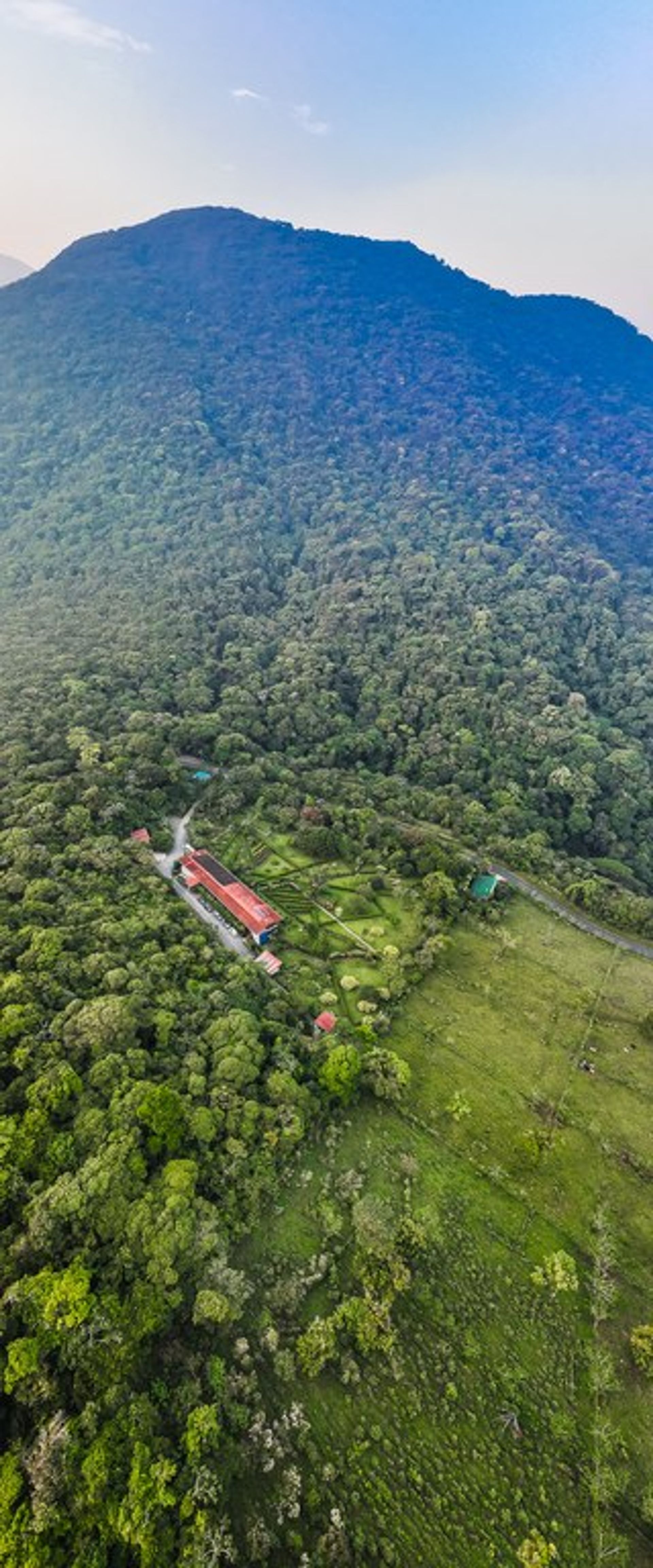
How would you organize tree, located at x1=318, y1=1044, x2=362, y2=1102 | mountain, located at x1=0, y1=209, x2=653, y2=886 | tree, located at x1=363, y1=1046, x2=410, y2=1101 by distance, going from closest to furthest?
tree, located at x1=318, y1=1044, x2=362, y2=1102, tree, located at x1=363, y1=1046, x2=410, y2=1101, mountain, located at x1=0, y1=209, x2=653, y2=886

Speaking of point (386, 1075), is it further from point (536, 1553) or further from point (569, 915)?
point (569, 915)

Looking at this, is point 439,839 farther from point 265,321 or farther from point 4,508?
point 265,321

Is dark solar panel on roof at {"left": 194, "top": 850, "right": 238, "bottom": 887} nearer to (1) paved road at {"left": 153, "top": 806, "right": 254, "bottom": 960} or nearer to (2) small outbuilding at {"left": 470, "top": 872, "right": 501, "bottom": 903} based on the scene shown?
(1) paved road at {"left": 153, "top": 806, "right": 254, "bottom": 960}

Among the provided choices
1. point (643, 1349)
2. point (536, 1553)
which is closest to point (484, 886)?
point (643, 1349)

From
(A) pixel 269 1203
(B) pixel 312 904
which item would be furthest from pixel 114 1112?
(B) pixel 312 904

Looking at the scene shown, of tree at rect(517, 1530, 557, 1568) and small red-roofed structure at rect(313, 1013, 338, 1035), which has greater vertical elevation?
small red-roofed structure at rect(313, 1013, 338, 1035)

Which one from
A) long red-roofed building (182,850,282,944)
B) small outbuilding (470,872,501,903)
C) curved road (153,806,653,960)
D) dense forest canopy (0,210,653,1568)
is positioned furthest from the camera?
small outbuilding (470,872,501,903)

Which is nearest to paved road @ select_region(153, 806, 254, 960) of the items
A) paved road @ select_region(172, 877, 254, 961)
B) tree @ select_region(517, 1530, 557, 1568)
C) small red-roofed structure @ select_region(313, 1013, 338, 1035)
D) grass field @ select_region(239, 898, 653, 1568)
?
paved road @ select_region(172, 877, 254, 961)
